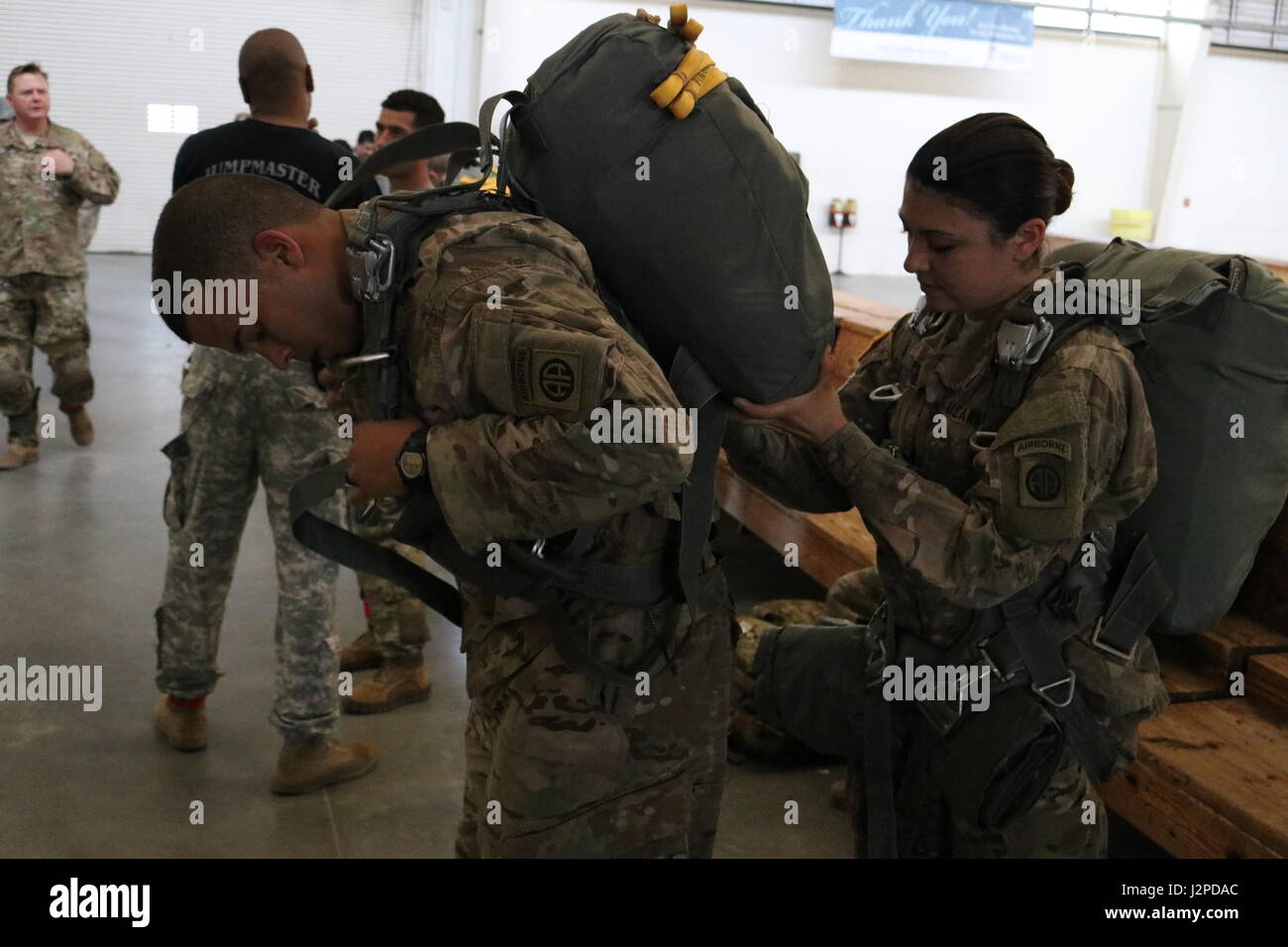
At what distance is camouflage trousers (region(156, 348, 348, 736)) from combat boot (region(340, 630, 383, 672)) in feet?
2.55

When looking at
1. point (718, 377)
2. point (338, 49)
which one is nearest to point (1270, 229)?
point (338, 49)

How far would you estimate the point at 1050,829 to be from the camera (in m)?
1.91

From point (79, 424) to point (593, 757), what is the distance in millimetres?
5706

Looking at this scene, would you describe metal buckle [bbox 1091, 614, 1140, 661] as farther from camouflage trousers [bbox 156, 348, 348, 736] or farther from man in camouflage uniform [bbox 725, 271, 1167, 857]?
camouflage trousers [bbox 156, 348, 348, 736]

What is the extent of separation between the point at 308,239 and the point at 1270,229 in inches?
779

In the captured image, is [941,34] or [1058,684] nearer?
[1058,684]

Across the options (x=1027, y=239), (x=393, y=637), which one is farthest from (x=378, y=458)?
(x=393, y=637)

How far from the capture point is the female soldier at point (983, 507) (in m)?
1.74

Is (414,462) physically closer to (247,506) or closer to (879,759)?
(879,759)

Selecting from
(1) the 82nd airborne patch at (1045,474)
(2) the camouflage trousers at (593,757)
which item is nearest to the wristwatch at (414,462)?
(2) the camouflage trousers at (593,757)

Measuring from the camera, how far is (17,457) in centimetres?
602

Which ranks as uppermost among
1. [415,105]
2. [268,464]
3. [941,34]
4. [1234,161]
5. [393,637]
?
[941,34]

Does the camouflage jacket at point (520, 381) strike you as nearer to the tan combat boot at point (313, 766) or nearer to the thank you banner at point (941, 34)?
the tan combat boot at point (313, 766)

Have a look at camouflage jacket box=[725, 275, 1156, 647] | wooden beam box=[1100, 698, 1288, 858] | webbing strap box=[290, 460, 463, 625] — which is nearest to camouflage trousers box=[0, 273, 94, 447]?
webbing strap box=[290, 460, 463, 625]
